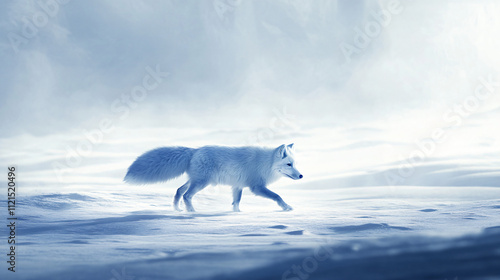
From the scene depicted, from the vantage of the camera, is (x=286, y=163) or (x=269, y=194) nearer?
(x=269, y=194)

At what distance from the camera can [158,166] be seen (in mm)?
7648

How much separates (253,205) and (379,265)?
602 centimetres

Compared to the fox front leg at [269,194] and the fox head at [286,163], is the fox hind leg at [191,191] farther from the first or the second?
the fox head at [286,163]

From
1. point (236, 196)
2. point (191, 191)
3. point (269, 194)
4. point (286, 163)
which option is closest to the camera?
point (191, 191)

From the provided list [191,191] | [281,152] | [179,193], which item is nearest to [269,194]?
[281,152]

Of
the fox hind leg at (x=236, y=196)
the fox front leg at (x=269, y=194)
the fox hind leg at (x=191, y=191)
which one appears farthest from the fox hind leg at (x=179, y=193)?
the fox front leg at (x=269, y=194)

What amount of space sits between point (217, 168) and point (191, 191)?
0.59 metres

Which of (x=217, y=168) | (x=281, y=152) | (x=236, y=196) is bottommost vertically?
(x=236, y=196)

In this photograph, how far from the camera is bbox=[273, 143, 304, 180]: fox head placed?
302 inches

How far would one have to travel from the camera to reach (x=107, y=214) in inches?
249

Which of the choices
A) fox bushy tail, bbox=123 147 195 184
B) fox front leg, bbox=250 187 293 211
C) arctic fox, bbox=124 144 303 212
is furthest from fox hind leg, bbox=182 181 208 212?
fox front leg, bbox=250 187 293 211

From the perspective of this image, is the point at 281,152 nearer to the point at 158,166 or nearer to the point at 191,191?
the point at 191,191

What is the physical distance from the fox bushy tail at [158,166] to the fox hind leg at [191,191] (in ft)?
1.40

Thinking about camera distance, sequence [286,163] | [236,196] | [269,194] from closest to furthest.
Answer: [269,194] < [286,163] < [236,196]
